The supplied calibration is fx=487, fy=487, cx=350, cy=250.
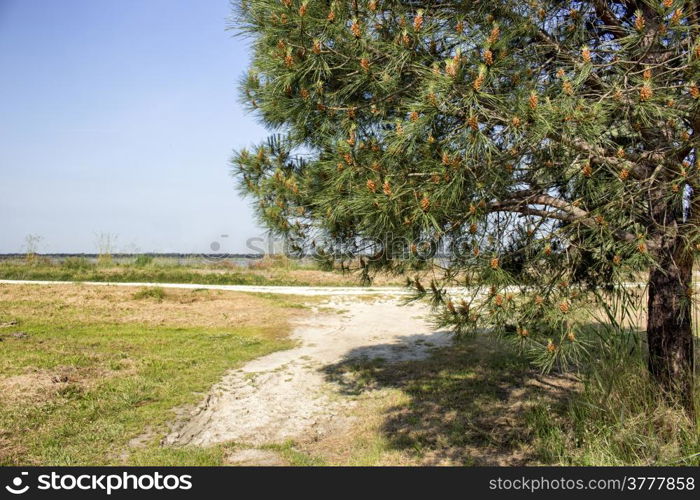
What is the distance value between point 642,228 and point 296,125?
114 inches

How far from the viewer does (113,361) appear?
7379mm

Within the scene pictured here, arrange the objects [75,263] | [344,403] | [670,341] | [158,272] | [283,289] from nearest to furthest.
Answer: [670,341], [344,403], [283,289], [158,272], [75,263]

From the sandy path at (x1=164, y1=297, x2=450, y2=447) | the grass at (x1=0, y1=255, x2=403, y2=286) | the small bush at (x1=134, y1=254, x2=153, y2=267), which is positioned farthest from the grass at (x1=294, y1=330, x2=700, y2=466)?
the small bush at (x1=134, y1=254, x2=153, y2=267)

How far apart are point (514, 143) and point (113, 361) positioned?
662cm

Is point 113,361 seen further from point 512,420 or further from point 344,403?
point 512,420

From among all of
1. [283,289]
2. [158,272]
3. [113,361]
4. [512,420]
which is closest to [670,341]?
[512,420]

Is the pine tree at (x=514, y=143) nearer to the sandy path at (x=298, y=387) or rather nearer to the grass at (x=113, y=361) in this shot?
the sandy path at (x=298, y=387)

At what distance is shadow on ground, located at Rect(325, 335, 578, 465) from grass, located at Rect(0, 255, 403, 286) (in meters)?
9.11

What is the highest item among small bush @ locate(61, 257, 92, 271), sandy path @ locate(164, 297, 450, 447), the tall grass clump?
small bush @ locate(61, 257, 92, 271)

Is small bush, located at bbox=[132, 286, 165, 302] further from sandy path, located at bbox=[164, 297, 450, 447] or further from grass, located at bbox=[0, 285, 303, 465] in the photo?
sandy path, located at bbox=[164, 297, 450, 447]

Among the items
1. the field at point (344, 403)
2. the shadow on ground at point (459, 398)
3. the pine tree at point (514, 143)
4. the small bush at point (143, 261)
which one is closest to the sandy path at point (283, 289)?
the small bush at point (143, 261)

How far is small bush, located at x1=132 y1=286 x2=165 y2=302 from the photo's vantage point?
13.0 m
